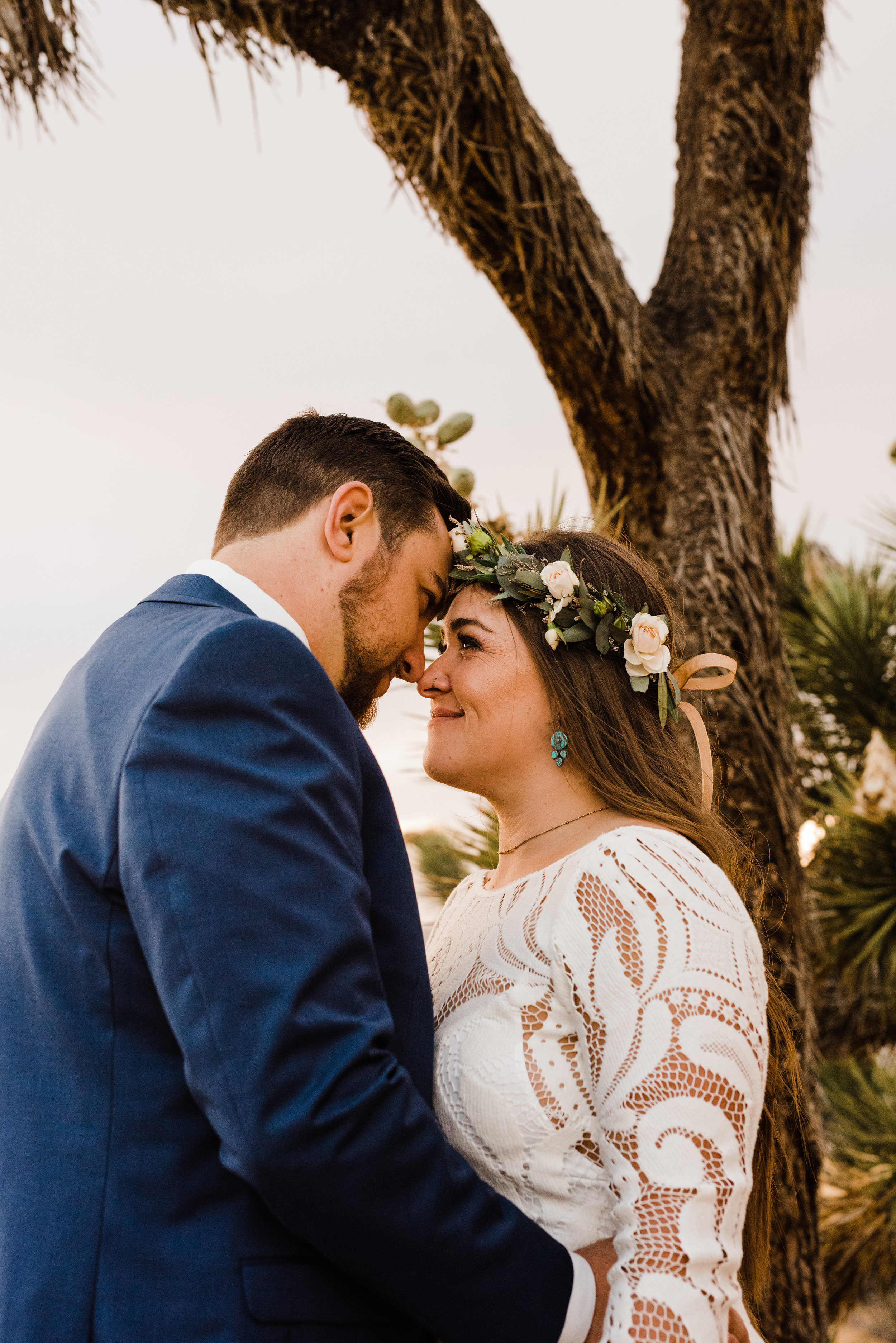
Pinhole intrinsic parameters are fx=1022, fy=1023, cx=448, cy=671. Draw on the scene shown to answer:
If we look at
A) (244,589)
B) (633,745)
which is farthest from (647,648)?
(244,589)

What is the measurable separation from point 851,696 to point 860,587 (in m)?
0.69

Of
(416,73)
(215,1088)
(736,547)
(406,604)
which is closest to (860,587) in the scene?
(736,547)

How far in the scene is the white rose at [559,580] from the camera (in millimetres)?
2188

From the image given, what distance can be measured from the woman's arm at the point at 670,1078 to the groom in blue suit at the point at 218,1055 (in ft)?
0.38

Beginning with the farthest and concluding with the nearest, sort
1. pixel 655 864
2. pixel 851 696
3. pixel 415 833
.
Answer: pixel 851 696 < pixel 415 833 < pixel 655 864

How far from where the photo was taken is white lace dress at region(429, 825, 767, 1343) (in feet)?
4.84

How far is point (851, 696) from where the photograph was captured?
6.20m

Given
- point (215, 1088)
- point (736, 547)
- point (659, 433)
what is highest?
point (659, 433)

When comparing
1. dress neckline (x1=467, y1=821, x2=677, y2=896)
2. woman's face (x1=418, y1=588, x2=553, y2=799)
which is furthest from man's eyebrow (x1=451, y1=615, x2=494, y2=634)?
dress neckline (x1=467, y1=821, x2=677, y2=896)

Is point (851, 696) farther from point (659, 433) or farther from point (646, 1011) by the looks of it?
point (646, 1011)

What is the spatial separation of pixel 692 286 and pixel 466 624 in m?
2.30

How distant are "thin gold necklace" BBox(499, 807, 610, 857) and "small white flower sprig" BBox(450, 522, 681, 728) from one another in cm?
26

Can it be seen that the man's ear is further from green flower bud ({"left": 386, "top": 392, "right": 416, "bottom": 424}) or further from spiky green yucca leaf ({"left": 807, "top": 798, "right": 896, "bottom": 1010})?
spiky green yucca leaf ({"left": 807, "top": 798, "right": 896, "bottom": 1010})

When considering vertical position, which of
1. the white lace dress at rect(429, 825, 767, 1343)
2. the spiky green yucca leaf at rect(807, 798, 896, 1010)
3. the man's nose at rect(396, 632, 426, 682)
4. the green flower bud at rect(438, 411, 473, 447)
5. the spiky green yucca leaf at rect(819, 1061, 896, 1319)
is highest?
the green flower bud at rect(438, 411, 473, 447)
